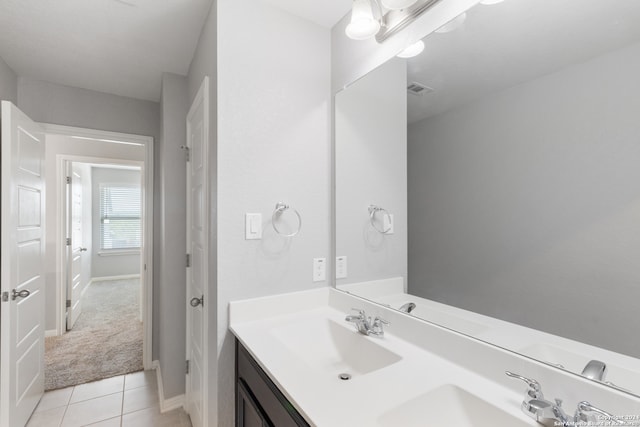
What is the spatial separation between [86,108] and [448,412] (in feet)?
10.8

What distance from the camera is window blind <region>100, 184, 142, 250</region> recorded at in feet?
20.7

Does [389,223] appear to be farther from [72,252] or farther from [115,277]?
[115,277]

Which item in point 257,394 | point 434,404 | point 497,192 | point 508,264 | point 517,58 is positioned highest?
point 517,58

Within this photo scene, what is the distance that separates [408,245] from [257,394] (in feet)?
2.72

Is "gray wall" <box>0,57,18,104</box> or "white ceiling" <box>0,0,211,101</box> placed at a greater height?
"white ceiling" <box>0,0,211,101</box>

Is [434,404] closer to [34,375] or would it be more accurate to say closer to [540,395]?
[540,395]

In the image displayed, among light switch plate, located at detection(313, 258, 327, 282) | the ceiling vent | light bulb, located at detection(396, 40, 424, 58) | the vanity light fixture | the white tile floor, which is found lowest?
the white tile floor

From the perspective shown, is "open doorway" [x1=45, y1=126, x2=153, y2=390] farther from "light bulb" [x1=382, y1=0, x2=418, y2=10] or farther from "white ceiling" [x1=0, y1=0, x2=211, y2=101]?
"light bulb" [x1=382, y1=0, x2=418, y2=10]

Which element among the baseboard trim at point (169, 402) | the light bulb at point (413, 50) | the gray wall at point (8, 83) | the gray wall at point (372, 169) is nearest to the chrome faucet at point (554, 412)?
the gray wall at point (372, 169)

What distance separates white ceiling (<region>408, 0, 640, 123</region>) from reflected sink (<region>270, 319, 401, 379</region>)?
3.13 ft

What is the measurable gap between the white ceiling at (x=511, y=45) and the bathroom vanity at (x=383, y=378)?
0.82 m

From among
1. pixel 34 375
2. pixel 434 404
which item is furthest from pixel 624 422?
pixel 34 375

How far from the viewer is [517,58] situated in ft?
2.89

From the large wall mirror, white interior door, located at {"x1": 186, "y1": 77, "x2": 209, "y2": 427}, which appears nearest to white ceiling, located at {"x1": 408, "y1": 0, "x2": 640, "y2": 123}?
the large wall mirror
